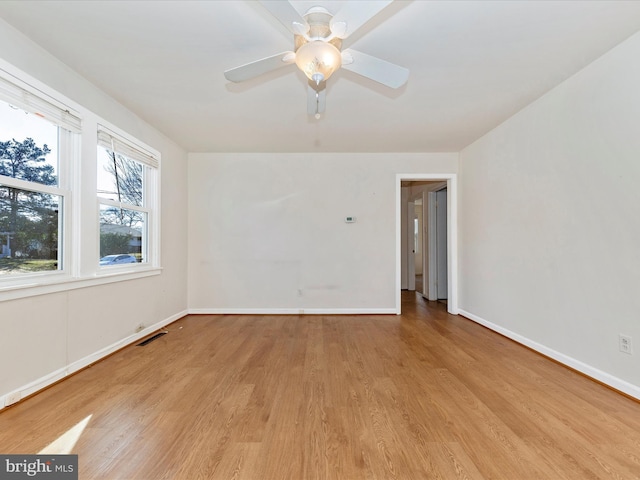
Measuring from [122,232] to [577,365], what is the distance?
4.52 meters

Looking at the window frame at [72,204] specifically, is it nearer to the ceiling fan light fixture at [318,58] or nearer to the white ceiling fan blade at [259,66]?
the white ceiling fan blade at [259,66]

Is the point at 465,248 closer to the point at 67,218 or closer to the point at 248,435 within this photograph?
the point at 248,435

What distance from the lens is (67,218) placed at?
7.66ft

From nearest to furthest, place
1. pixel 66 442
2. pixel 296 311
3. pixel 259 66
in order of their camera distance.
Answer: pixel 66 442
pixel 259 66
pixel 296 311

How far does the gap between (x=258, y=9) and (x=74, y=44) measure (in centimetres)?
143

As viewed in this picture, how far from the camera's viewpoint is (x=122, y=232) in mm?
3045

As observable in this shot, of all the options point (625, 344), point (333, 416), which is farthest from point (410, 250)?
point (333, 416)

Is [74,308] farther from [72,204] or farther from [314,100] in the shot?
[314,100]

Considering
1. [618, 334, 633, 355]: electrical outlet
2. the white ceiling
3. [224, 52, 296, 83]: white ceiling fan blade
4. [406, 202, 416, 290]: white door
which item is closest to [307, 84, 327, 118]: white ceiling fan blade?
[224, 52, 296, 83]: white ceiling fan blade

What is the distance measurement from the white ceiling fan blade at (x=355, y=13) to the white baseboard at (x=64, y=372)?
3055 mm

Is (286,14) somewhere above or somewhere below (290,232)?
above

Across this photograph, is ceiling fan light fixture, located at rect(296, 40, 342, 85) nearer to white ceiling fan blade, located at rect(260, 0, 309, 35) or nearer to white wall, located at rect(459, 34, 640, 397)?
white ceiling fan blade, located at rect(260, 0, 309, 35)

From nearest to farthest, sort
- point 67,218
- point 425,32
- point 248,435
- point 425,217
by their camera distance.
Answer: point 248,435, point 425,32, point 67,218, point 425,217

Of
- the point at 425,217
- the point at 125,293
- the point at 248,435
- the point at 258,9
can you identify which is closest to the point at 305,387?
the point at 248,435
